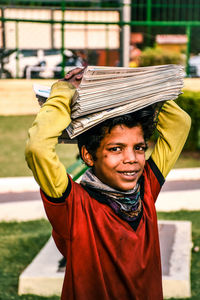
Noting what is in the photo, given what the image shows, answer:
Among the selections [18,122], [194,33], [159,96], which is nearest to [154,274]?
[159,96]

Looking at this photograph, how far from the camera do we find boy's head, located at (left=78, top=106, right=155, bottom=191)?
199 centimetres

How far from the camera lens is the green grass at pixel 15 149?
834cm

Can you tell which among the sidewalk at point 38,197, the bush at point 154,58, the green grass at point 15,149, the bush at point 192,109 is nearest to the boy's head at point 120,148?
the sidewalk at point 38,197

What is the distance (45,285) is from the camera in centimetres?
394

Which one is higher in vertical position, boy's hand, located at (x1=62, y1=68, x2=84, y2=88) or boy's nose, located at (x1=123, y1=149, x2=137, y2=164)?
boy's hand, located at (x1=62, y1=68, x2=84, y2=88)

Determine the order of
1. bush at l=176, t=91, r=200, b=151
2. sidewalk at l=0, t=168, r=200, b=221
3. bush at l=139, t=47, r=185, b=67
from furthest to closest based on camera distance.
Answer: bush at l=139, t=47, r=185, b=67, bush at l=176, t=91, r=200, b=151, sidewalk at l=0, t=168, r=200, b=221

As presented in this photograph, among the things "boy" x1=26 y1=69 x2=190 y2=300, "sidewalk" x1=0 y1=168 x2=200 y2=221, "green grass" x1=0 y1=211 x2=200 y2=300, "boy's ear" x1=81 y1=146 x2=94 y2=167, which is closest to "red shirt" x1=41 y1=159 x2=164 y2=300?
"boy" x1=26 y1=69 x2=190 y2=300

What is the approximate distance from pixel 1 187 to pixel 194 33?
10.2 m

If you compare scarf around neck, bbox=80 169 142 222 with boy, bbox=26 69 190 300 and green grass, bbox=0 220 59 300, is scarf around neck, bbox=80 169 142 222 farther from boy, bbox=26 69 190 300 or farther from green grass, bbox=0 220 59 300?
green grass, bbox=0 220 59 300

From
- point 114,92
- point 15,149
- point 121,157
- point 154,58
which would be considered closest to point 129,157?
point 121,157

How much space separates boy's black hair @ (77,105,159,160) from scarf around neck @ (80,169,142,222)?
112mm

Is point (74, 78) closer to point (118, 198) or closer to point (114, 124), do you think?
point (114, 124)

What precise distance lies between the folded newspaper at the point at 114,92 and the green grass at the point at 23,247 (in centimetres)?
238

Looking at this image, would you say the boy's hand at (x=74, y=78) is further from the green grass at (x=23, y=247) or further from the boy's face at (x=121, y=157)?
the green grass at (x=23, y=247)
